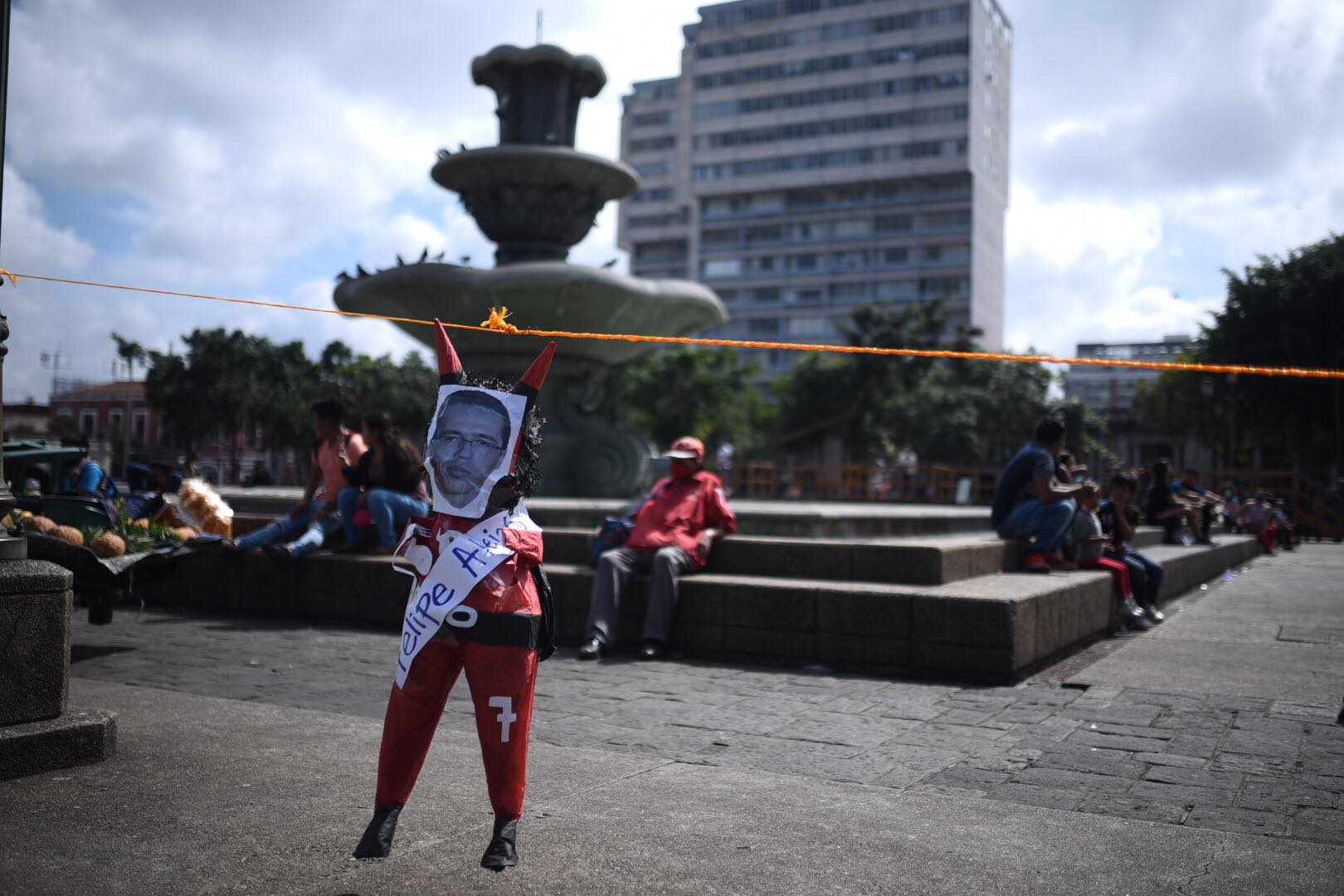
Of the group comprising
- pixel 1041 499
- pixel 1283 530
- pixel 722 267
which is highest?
pixel 722 267

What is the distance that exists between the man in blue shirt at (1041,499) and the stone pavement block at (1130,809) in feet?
15.2

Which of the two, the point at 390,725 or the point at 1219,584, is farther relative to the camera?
the point at 1219,584

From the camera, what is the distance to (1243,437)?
45.2 meters

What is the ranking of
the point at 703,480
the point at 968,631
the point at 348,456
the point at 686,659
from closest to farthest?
1. the point at 968,631
2. the point at 686,659
3. the point at 703,480
4. the point at 348,456

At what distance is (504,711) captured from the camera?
318 cm

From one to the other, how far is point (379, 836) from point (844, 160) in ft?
327

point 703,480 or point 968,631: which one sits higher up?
point 703,480

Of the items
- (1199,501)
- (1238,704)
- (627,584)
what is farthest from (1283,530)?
(627,584)

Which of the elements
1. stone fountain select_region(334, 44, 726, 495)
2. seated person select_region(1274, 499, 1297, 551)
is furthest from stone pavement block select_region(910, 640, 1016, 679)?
seated person select_region(1274, 499, 1297, 551)

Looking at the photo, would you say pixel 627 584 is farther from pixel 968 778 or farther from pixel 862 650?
pixel 968 778

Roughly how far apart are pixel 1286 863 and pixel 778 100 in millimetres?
103638

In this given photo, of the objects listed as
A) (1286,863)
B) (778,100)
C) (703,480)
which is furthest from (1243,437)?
(778,100)

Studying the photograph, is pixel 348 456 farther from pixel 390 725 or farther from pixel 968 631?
pixel 390 725

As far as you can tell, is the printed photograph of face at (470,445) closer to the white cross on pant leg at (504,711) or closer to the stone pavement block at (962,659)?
the white cross on pant leg at (504,711)
